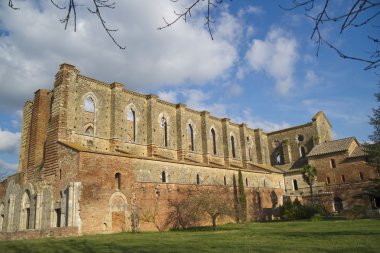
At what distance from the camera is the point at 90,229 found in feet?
65.1

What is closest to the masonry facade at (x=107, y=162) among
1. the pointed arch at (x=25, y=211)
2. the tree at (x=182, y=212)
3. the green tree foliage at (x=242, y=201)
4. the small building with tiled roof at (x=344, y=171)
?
the pointed arch at (x=25, y=211)

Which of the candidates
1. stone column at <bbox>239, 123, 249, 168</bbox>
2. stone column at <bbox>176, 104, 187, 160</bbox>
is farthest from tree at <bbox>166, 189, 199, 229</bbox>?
stone column at <bbox>239, 123, 249, 168</bbox>

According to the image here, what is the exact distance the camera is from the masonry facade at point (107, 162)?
827 inches

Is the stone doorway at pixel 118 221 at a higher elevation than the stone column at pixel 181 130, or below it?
below

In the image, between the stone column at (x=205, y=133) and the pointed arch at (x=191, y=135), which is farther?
the pointed arch at (x=191, y=135)

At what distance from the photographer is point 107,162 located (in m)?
21.9

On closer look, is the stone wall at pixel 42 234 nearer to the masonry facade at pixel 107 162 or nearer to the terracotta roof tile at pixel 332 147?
the masonry facade at pixel 107 162

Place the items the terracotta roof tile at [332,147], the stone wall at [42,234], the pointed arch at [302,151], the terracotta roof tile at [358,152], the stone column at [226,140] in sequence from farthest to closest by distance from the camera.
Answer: the pointed arch at [302,151]
the terracotta roof tile at [332,147]
the stone column at [226,140]
the terracotta roof tile at [358,152]
the stone wall at [42,234]

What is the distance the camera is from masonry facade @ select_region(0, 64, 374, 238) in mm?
21000

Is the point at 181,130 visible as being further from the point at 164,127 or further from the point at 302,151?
the point at 302,151

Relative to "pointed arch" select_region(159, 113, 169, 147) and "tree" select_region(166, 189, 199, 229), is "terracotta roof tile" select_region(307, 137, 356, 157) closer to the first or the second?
"pointed arch" select_region(159, 113, 169, 147)

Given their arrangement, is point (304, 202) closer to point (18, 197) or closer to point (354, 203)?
point (354, 203)

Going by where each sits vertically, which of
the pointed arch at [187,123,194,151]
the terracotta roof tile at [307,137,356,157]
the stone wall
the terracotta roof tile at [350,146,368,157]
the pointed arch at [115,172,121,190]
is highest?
the pointed arch at [187,123,194,151]

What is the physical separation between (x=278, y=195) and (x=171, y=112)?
15.3 meters
